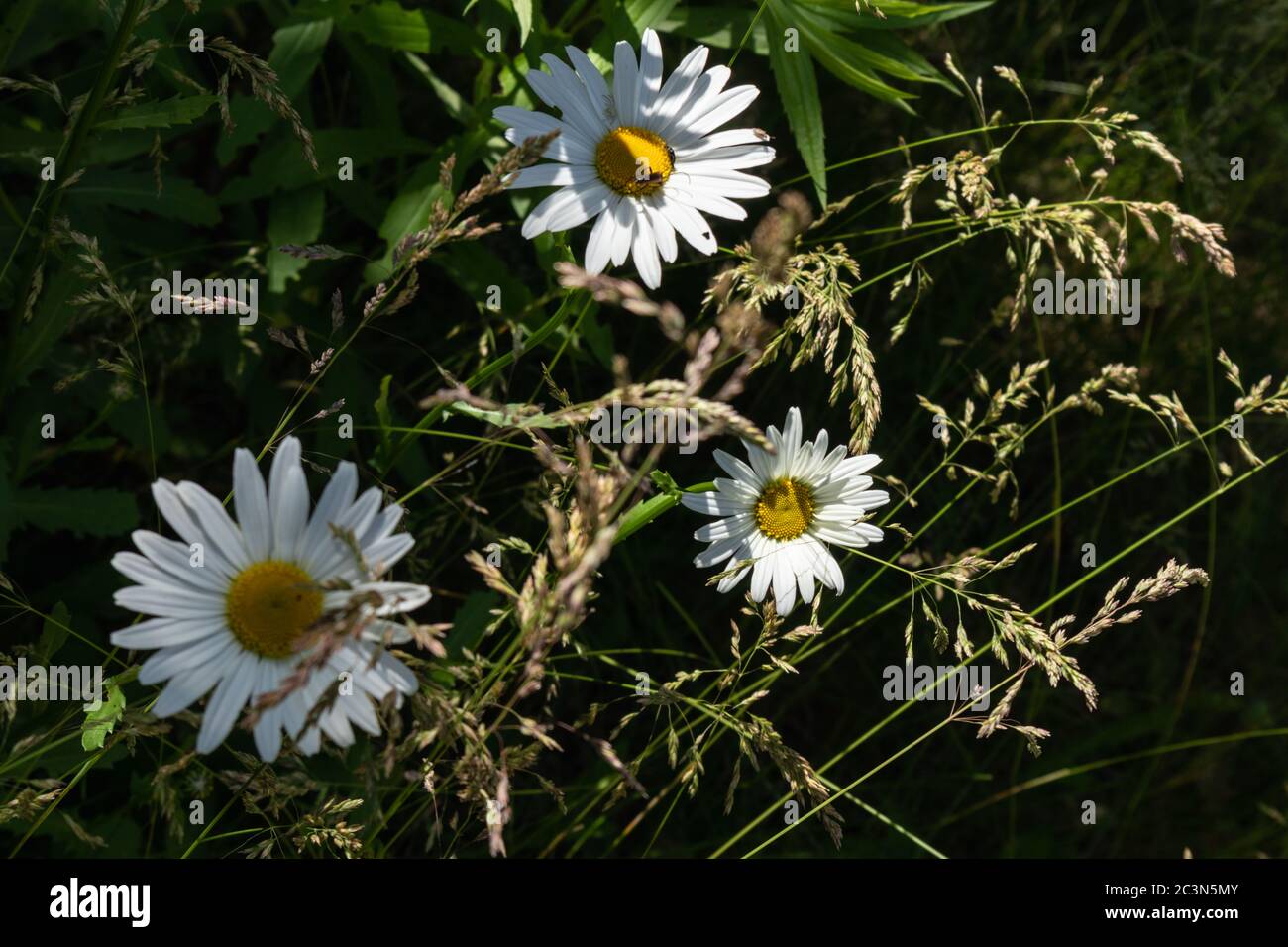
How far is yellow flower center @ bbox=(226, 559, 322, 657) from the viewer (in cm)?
143

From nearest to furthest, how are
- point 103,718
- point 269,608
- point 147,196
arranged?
1. point 269,608
2. point 103,718
3. point 147,196

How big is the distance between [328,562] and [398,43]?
3.66ft

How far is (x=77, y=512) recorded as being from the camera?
208 cm

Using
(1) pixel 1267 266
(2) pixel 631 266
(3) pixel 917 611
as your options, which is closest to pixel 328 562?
(2) pixel 631 266

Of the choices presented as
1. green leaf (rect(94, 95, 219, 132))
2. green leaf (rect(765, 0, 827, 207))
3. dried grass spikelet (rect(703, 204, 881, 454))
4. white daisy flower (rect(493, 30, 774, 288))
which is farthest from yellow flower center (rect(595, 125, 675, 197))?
green leaf (rect(94, 95, 219, 132))

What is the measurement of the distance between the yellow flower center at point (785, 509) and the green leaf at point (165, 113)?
1.15 meters

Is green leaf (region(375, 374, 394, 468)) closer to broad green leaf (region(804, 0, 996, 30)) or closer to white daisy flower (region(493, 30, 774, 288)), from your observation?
white daisy flower (region(493, 30, 774, 288))

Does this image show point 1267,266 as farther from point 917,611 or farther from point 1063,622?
point 1063,622

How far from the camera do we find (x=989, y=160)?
1.89 m

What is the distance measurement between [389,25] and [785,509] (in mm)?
1169

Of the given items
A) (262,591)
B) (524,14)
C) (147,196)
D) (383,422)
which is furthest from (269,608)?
(147,196)

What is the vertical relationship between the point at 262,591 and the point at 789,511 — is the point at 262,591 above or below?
below

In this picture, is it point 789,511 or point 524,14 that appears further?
point 789,511

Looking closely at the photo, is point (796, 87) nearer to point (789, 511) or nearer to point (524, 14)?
point (524, 14)
